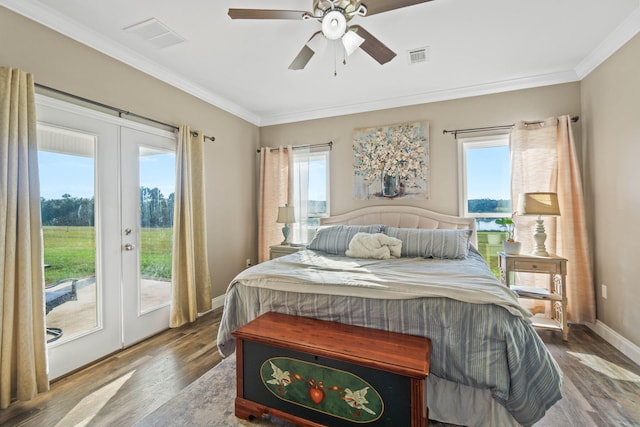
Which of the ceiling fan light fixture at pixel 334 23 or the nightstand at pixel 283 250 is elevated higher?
the ceiling fan light fixture at pixel 334 23

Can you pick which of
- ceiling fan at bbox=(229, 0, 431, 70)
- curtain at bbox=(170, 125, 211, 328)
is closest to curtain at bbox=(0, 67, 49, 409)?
curtain at bbox=(170, 125, 211, 328)

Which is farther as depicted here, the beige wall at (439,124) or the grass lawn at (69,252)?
the beige wall at (439,124)

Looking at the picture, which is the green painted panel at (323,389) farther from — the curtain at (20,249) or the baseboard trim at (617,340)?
the baseboard trim at (617,340)

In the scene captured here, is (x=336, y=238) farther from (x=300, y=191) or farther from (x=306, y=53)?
(x=306, y=53)

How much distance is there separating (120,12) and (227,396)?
2.85 meters

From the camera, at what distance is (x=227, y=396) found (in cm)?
200

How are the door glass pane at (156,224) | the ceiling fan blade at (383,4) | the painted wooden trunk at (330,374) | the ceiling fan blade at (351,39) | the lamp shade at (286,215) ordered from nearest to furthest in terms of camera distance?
the painted wooden trunk at (330,374) → the ceiling fan blade at (383,4) → the ceiling fan blade at (351,39) → the door glass pane at (156,224) → the lamp shade at (286,215)

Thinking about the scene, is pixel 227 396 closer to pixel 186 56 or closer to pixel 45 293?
pixel 45 293

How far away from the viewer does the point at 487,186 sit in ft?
11.7

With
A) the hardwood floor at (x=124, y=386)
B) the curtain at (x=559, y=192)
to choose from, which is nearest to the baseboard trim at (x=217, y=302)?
the hardwood floor at (x=124, y=386)

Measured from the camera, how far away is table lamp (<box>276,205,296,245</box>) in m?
4.01

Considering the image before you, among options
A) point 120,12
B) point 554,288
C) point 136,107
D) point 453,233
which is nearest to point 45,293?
point 136,107

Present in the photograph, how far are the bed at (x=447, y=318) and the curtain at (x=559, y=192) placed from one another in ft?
4.91

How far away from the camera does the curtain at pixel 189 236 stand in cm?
313
